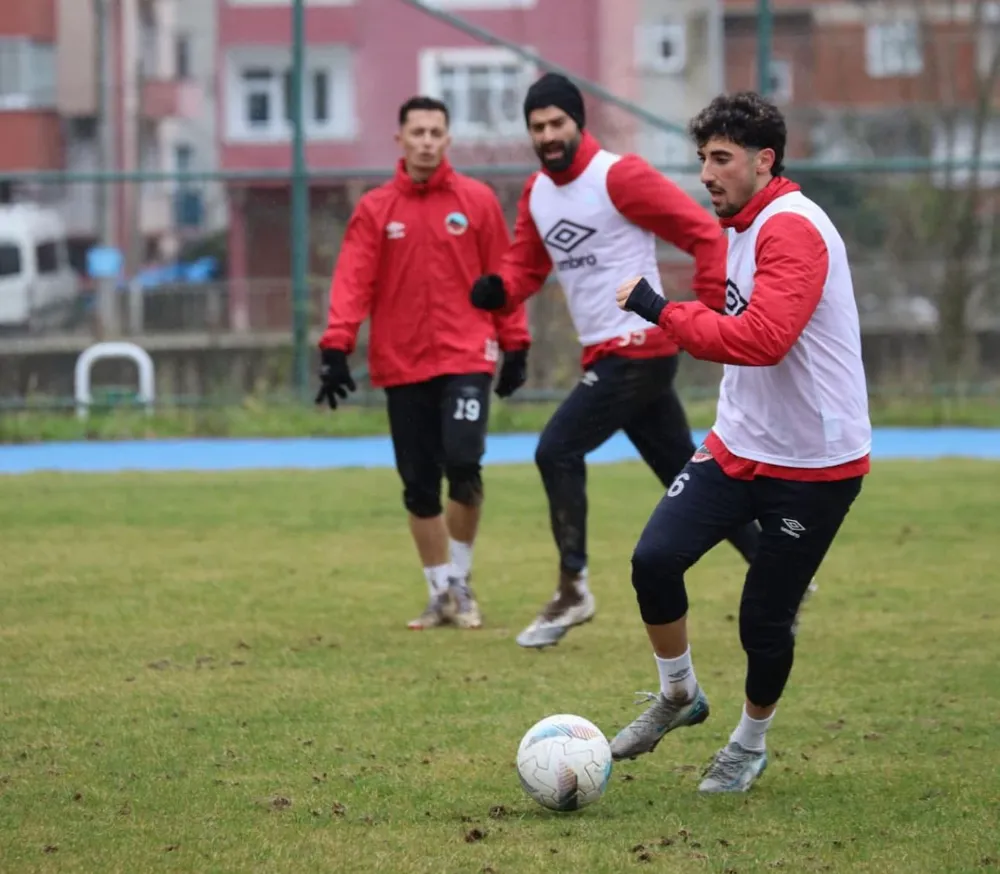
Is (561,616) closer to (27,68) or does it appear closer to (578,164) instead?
(578,164)

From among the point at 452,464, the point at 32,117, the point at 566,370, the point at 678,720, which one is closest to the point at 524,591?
the point at 452,464

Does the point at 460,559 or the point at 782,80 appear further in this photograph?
the point at 782,80

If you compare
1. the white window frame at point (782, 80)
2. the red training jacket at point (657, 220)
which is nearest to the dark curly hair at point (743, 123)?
the red training jacket at point (657, 220)

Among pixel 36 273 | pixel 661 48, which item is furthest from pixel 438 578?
pixel 661 48

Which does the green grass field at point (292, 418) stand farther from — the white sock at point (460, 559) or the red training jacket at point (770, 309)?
the red training jacket at point (770, 309)

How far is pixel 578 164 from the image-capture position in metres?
7.64

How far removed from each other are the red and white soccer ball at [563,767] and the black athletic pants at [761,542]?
20.9 inches

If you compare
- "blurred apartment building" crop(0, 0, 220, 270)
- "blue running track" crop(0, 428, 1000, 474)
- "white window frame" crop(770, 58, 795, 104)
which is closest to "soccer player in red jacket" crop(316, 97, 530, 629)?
"blue running track" crop(0, 428, 1000, 474)

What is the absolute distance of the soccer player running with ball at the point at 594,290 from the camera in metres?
7.55

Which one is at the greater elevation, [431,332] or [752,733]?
[431,332]

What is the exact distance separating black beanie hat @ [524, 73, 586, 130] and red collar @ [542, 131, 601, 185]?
80 millimetres

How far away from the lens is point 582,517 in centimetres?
777

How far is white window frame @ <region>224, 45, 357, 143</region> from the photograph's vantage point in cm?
1798

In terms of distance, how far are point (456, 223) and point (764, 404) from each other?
10.5 feet
